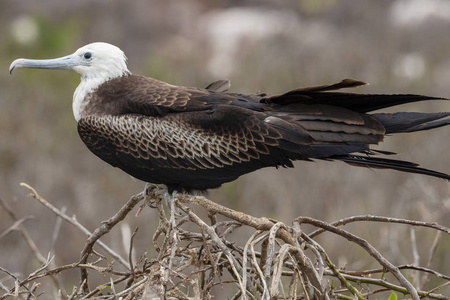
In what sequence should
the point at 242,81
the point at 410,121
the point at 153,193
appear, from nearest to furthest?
1. the point at 410,121
2. the point at 153,193
3. the point at 242,81

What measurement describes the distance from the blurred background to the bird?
1.45m

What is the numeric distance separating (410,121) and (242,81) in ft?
23.9

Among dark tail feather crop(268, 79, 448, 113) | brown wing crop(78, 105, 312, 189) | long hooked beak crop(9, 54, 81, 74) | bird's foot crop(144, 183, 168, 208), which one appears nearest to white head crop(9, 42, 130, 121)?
long hooked beak crop(9, 54, 81, 74)

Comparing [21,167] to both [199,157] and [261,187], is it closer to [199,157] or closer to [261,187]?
[261,187]

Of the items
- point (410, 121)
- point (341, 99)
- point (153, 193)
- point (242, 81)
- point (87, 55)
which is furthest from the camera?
point (242, 81)

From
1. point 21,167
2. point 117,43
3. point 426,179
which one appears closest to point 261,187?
point 426,179

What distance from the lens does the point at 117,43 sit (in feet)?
42.9

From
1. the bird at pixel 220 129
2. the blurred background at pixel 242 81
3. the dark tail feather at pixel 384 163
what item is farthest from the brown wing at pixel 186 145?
the blurred background at pixel 242 81

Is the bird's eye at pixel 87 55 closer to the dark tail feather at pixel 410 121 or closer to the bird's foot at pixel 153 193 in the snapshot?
the bird's foot at pixel 153 193

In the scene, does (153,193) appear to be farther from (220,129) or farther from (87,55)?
(87,55)

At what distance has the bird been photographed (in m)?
3.28

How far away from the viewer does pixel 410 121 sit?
318 centimetres

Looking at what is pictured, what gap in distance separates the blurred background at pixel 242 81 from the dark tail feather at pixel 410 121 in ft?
4.68

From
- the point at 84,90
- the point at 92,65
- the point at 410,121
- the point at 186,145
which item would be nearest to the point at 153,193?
the point at 186,145
